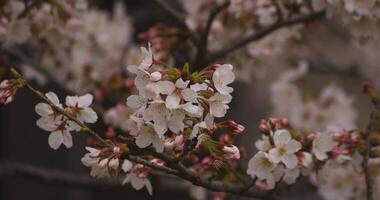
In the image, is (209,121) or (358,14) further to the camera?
(358,14)

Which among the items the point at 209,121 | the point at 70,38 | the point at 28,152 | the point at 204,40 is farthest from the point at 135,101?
the point at 28,152

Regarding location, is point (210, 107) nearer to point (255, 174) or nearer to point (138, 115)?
point (138, 115)

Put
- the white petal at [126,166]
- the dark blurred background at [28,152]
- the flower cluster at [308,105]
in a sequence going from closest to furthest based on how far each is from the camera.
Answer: the white petal at [126,166], the flower cluster at [308,105], the dark blurred background at [28,152]

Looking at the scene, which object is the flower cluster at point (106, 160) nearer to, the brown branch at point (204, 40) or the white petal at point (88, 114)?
the white petal at point (88, 114)

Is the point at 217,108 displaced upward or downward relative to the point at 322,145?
downward

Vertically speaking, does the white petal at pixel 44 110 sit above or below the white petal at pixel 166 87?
above

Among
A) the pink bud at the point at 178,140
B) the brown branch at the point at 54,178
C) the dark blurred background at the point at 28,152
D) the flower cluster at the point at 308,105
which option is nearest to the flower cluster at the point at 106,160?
the pink bud at the point at 178,140

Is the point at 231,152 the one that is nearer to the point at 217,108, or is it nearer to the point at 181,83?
the point at 217,108

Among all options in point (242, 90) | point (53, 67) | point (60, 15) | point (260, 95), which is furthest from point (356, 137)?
point (260, 95)
